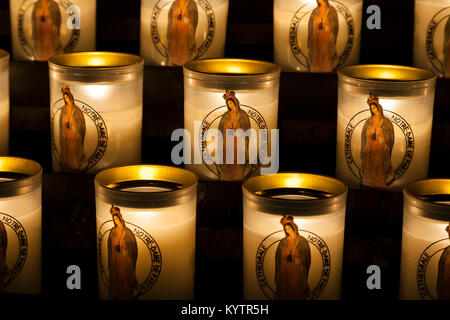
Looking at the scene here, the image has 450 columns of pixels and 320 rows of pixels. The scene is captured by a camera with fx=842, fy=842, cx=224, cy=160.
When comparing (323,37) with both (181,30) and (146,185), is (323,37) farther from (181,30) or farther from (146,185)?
(146,185)

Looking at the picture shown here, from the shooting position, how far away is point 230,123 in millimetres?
1175

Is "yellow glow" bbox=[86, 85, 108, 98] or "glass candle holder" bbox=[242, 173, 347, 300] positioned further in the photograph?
"yellow glow" bbox=[86, 85, 108, 98]

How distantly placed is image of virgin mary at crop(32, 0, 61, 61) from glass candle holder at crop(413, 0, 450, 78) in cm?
58

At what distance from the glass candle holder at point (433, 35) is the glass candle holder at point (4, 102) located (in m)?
0.65

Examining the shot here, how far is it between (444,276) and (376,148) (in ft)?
0.71

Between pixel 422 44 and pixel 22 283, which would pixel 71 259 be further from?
pixel 422 44

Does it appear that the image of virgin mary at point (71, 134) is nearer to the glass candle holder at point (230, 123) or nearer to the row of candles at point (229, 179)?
the row of candles at point (229, 179)

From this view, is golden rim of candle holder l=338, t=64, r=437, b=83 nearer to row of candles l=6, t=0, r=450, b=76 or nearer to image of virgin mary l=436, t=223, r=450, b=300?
row of candles l=6, t=0, r=450, b=76

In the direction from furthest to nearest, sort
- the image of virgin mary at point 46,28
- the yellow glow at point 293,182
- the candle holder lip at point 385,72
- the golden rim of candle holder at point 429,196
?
1. the image of virgin mary at point 46,28
2. the candle holder lip at point 385,72
3. the yellow glow at point 293,182
4. the golden rim of candle holder at point 429,196

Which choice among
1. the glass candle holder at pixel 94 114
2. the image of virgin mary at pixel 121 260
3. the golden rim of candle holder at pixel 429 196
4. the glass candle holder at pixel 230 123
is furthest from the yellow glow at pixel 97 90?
the golden rim of candle holder at pixel 429 196

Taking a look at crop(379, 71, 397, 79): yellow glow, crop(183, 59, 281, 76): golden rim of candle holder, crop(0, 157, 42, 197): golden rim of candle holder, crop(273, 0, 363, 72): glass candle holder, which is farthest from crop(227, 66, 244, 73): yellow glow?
crop(0, 157, 42, 197): golden rim of candle holder

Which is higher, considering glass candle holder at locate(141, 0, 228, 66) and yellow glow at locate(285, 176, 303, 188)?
glass candle holder at locate(141, 0, 228, 66)

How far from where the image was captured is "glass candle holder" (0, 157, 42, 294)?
42.4 inches

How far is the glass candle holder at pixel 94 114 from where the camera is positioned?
1.21 m
